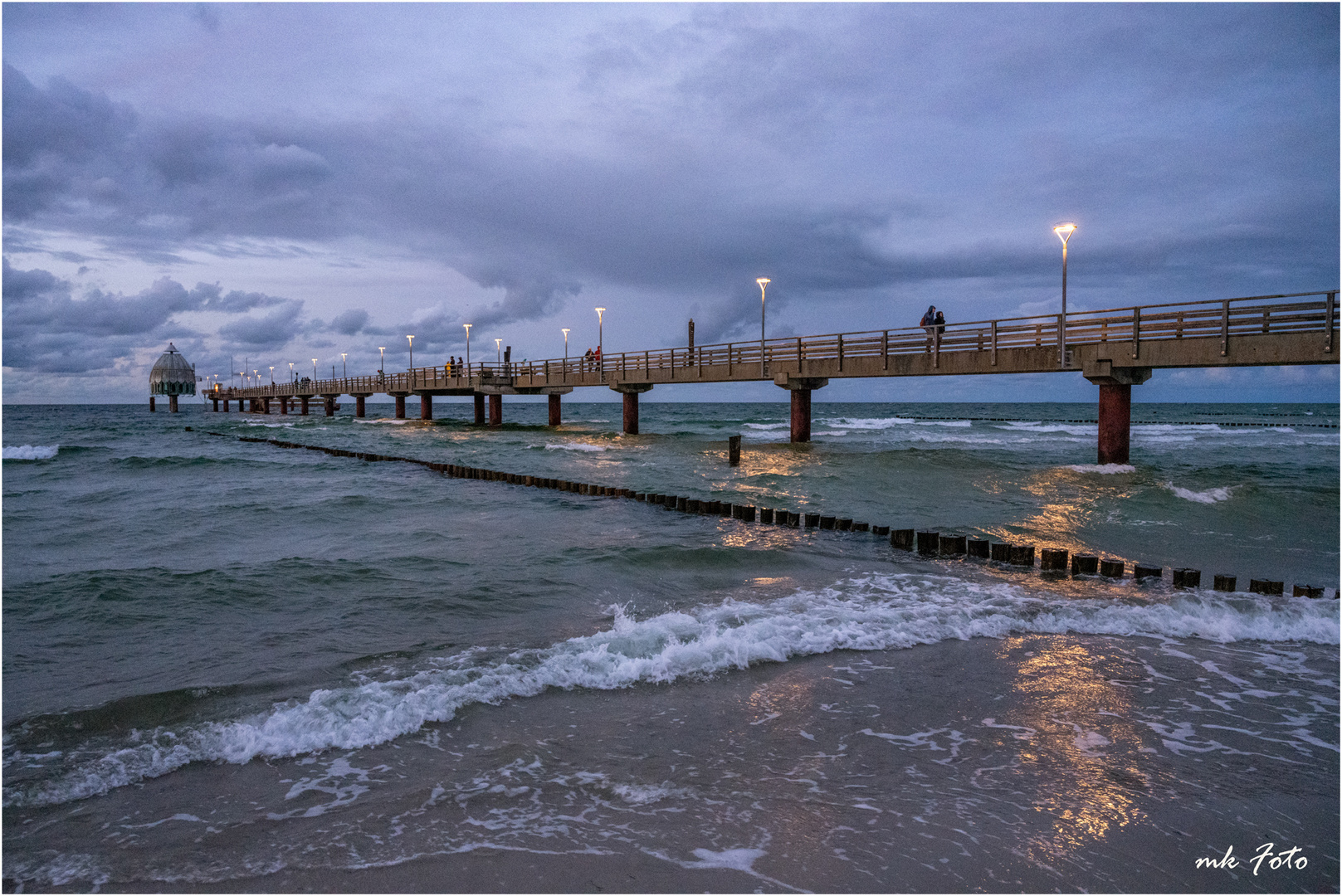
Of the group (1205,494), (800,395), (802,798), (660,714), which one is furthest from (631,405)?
(802,798)

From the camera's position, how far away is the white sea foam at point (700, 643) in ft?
17.1

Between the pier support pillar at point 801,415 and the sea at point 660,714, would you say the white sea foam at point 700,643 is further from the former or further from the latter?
the pier support pillar at point 801,415

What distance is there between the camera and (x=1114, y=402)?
25.1m

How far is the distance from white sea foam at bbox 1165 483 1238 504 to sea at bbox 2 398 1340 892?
187 inches

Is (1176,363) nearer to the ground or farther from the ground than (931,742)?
farther from the ground

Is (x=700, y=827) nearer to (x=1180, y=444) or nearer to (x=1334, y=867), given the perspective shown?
(x=1334, y=867)

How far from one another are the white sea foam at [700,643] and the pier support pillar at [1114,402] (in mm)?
17152

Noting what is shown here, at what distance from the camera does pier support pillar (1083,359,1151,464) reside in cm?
2405

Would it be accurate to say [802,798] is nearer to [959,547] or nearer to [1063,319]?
[959,547]

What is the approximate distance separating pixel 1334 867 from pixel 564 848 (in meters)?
4.14

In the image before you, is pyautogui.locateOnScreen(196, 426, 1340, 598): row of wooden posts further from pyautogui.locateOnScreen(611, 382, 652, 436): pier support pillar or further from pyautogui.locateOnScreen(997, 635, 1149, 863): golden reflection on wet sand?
pyautogui.locateOnScreen(611, 382, 652, 436): pier support pillar

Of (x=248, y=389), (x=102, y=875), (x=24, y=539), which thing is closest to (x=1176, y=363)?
(x=102, y=875)

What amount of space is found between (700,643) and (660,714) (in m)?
1.52

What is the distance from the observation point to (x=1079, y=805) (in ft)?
14.3
